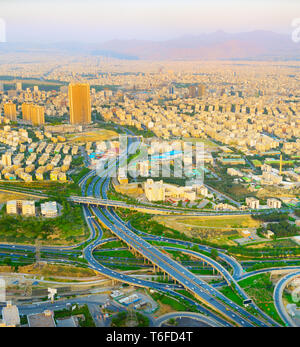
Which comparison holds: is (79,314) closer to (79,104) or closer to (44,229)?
(44,229)

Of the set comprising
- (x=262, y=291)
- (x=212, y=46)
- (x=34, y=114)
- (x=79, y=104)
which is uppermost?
(x=212, y=46)

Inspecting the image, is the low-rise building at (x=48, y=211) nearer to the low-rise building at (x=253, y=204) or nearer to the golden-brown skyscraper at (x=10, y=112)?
the low-rise building at (x=253, y=204)

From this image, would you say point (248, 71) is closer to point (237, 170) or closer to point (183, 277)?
point (237, 170)

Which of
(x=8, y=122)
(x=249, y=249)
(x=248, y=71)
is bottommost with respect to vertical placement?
(x=249, y=249)

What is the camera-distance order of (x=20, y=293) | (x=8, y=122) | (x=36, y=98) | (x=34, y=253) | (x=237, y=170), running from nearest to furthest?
1. (x=20, y=293)
2. (x=34, y=253)
3. (x=237, y=170)
4. (x=8, y=122)
5. (x=36, y=98)

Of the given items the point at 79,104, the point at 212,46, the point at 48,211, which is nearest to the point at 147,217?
the point at 48,211

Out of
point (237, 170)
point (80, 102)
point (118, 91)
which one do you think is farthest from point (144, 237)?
point (118, 91)

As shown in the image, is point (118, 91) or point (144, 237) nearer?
point (144, 237)

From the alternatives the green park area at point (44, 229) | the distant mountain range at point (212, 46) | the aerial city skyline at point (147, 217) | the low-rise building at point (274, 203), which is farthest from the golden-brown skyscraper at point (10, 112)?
the low-rise building at point (274, 203)
